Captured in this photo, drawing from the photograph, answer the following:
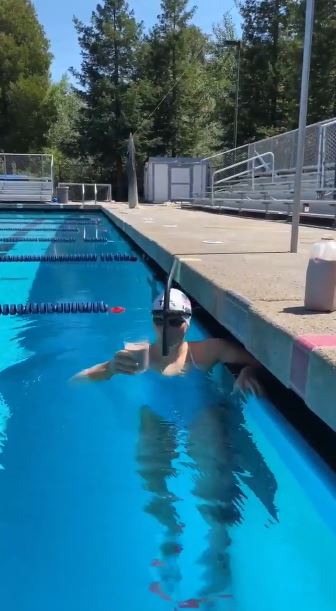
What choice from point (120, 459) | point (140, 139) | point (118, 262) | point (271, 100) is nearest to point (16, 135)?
point (140, 139)

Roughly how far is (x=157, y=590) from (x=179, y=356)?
138cm

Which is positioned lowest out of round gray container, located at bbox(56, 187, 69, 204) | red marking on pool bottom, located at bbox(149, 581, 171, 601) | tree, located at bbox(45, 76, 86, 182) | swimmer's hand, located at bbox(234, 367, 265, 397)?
red marking on pool bottom, located at bbox(149, 581, 171, 601)

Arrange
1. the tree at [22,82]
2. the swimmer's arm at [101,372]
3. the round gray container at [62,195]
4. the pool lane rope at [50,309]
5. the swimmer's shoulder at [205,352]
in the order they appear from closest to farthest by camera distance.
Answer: the swimmer's arm at [101,372] < the swimmer's shoulder at [205,352] < the pool lane rope at [50,309] < the round gray container at [62,195] < the tree at [22,82]

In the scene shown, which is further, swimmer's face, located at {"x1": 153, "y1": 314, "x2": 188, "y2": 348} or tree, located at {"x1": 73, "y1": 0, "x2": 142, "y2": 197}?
tree, located at {"x1": 73, "y1": 0, "x2": 142, "y2": 197}

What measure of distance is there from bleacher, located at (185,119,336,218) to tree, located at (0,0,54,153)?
46.1ft

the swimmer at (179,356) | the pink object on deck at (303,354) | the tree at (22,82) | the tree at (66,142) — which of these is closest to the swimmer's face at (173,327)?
the swimmer at (179,356)

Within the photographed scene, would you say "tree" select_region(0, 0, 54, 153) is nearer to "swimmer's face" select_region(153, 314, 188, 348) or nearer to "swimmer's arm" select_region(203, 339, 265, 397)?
"swimmer's arm" select_region(203, 339, 265, 397)

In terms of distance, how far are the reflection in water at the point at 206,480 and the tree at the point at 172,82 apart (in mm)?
30779

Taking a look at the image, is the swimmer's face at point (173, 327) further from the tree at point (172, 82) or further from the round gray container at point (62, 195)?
the tree at point (172, 82)

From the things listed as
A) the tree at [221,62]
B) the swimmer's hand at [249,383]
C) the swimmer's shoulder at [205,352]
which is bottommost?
the swimmer's hand at [249,383]

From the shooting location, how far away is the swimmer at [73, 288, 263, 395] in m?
3.13

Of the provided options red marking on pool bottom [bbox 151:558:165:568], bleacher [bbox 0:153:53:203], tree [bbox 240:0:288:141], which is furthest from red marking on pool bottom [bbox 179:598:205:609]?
tree [bbox 240:0:288:141]

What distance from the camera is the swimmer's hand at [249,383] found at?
3.19m

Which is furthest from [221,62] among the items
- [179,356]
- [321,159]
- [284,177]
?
[179,356]
